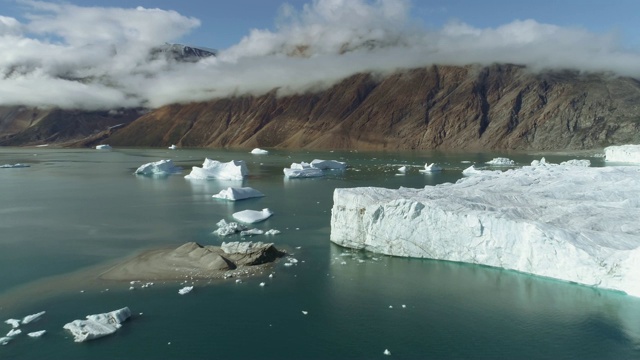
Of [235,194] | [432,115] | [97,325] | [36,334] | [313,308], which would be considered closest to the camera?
[36,334]

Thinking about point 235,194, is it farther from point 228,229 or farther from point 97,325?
point 97,325

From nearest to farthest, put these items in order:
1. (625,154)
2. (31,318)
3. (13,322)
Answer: (13,322)
(31,318)
(625,154)

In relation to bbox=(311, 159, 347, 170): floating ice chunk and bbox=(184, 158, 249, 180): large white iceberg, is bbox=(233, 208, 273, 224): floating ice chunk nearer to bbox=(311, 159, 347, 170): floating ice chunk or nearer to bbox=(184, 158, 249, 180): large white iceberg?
bbox=(184, 158, 249, 180): large white iceberg

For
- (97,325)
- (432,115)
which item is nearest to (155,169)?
(97,325)

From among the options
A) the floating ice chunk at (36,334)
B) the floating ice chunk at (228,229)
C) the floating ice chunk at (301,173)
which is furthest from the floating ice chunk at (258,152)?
the floating ice chunk at (36,334)

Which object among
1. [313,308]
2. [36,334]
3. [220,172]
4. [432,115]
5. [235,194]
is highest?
[432,115]

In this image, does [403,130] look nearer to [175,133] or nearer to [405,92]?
[405,92]

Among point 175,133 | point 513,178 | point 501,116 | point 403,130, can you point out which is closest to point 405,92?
point 403,130

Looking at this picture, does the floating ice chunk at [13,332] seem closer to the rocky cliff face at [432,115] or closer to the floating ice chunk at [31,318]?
the floating ice chunk at [31,318]
